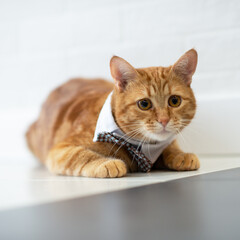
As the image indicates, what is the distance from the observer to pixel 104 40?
2428mm

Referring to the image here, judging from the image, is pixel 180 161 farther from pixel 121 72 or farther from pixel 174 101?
pixel 121 72

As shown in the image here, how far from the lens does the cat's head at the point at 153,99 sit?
1497 mm

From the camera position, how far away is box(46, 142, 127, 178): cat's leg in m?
1.45

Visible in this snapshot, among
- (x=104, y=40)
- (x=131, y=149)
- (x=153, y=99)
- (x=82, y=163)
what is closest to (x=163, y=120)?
(x=153, y=99)

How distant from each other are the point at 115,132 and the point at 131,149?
0.10 m

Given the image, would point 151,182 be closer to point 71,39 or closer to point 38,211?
point 38,211

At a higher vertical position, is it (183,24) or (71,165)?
(183,24)

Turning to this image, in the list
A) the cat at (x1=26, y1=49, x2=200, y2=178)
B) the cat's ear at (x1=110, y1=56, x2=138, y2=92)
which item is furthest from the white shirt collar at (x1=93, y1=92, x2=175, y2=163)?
the cat's ear at (x1=110, y1=56, x2=138, y2=92)

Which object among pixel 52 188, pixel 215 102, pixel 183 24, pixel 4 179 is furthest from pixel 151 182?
pixel 183 24

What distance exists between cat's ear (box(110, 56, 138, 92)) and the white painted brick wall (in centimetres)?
73

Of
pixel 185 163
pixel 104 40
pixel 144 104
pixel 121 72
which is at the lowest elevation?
pixel 185 163

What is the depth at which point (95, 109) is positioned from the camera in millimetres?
1820

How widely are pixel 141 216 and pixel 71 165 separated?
85cm

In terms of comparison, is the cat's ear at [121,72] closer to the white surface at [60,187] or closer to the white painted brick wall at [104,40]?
the white surface at [60,187]
